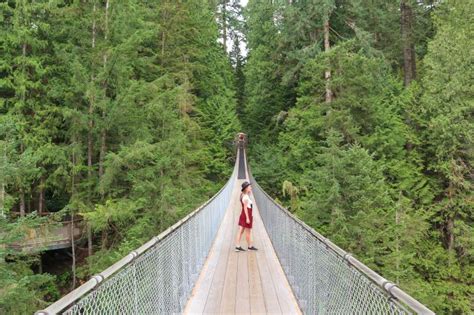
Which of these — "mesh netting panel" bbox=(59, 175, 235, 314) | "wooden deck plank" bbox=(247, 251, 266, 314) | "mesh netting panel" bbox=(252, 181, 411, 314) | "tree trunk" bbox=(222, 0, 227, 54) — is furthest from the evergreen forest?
"tree trunk" bbox=(222, 0, 227, 54)

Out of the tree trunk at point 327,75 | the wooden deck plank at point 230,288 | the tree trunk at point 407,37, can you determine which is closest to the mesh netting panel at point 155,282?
the wooden deck plank at point 230,288

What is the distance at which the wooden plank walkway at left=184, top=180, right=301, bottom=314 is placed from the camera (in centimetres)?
465

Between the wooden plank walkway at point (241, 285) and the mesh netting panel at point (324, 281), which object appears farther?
the wooden plank walkway at point (241, 285)

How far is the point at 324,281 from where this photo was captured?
360cm

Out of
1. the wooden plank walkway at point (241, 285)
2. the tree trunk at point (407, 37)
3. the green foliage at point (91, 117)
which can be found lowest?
the wooden plank walkway at point (241, 285)

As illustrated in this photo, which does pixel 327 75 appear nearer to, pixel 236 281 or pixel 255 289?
pixel 236 281

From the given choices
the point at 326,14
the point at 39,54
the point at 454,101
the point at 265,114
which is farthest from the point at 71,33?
the point at 265,114

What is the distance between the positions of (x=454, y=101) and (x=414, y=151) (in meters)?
2.69

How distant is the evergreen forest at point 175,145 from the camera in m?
10.8

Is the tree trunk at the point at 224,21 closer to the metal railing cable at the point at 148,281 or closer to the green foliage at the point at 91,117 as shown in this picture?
the green foliage at the point at 91,117

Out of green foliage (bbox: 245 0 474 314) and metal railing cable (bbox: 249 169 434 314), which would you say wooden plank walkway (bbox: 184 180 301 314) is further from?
green foliage (bbox: 245 0 474 314)

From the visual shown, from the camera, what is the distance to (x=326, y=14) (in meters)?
16.5

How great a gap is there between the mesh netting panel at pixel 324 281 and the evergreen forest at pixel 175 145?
4.86m

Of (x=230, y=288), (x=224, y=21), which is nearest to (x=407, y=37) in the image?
(x=230, y=288)
